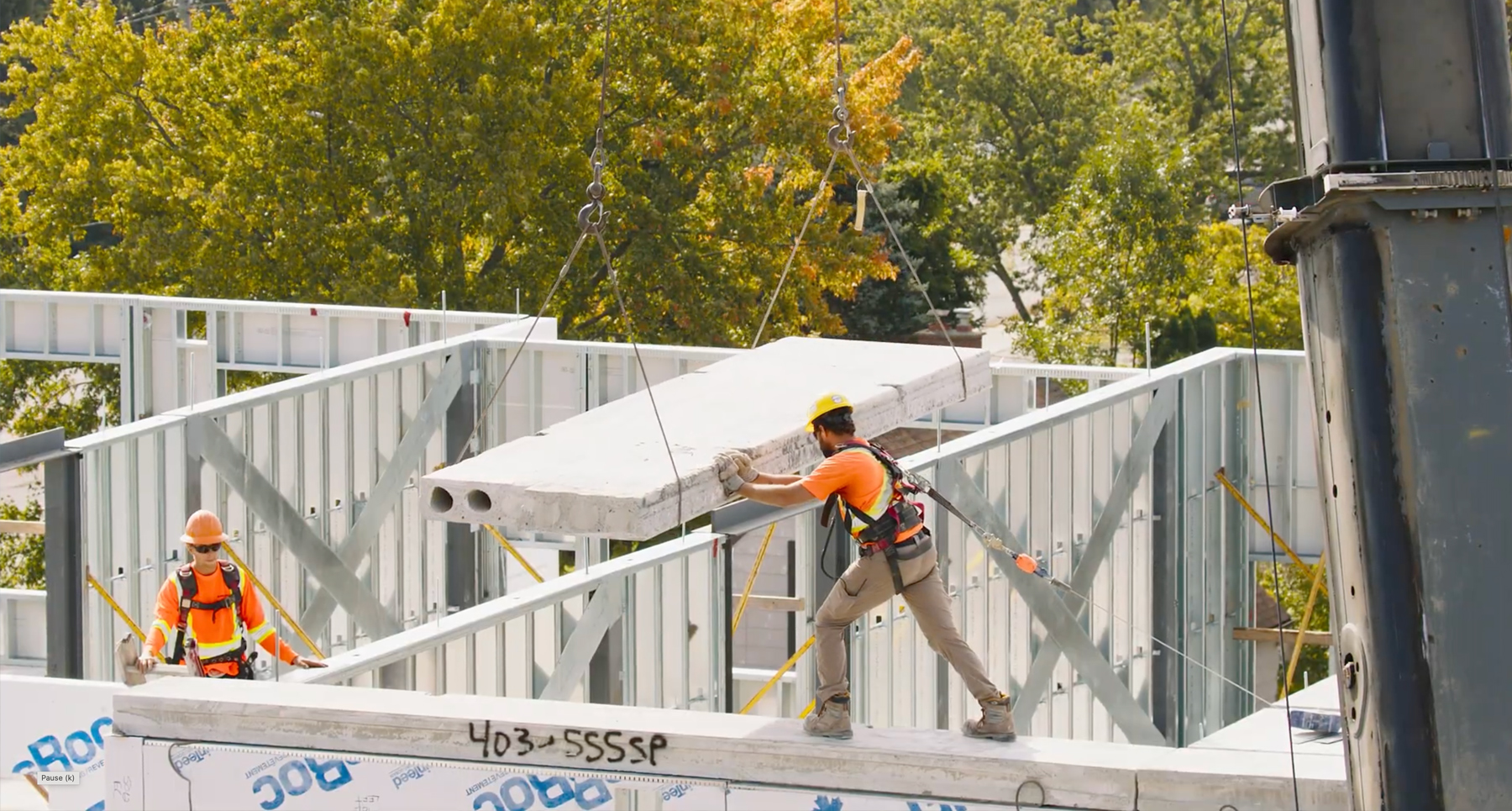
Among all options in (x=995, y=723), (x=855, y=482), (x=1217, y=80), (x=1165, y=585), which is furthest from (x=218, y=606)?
(x=1217, y=80)

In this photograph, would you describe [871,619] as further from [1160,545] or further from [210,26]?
[210,26]

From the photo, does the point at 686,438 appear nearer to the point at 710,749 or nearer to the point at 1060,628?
the point at 710,749

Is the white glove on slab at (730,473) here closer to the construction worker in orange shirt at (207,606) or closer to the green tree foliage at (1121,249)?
the construction worker in orange shirt at (207,606)

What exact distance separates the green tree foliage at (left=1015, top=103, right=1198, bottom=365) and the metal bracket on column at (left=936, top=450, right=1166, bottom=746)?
2390 centimetres

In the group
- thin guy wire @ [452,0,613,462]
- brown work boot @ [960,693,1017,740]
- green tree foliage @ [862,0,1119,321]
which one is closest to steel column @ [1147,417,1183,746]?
thin guy wire @ [452,0,613,462]

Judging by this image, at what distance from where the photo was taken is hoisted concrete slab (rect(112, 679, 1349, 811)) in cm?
923

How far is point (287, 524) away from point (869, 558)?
10674 mm

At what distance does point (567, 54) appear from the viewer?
38312 millimetres

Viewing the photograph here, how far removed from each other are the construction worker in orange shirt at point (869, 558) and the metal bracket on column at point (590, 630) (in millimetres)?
3781

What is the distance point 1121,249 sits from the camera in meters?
44.1

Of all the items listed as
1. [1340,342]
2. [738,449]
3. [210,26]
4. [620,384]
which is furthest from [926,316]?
[1340,342]

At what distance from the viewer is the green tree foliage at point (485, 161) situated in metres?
37.1

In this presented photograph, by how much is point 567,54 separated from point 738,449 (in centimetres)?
2665

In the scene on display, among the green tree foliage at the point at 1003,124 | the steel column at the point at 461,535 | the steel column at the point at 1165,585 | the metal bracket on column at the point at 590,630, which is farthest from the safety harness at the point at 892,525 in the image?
the green tree foliage at the point at 1003,124
